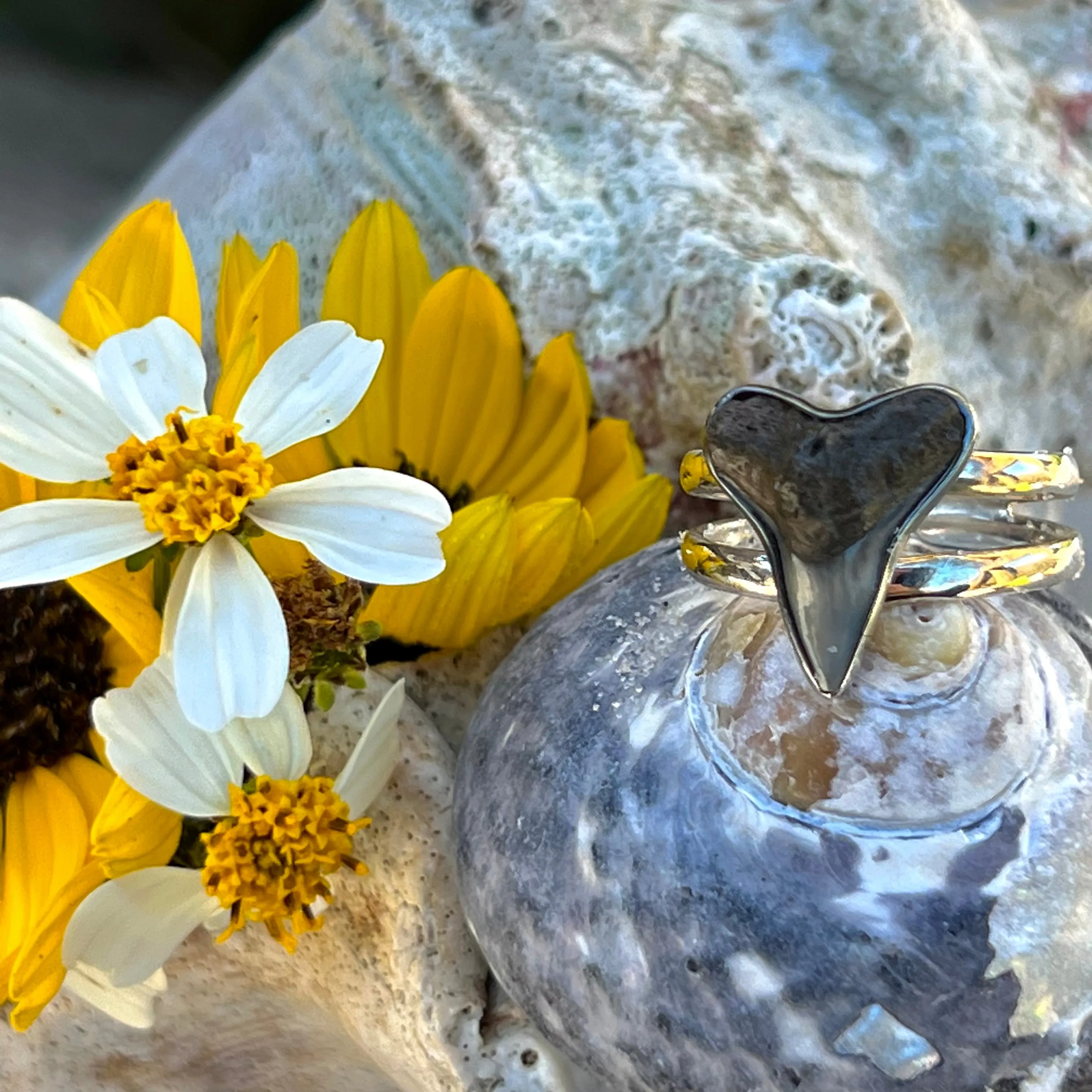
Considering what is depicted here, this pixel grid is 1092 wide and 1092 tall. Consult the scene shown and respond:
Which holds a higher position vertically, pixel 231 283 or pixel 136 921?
pixel 231 283

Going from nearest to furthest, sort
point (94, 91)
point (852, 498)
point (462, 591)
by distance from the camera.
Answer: point (852, 498) → point (462, 591) → point (94, 91)

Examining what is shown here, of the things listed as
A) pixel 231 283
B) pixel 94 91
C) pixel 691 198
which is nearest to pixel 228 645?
pixel 231 283

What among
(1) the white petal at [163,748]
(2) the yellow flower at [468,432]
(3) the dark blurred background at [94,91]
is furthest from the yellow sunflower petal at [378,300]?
(3) the dark blurred background at [94,91]

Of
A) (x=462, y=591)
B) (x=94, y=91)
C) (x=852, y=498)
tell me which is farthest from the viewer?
(x=94, y=91)

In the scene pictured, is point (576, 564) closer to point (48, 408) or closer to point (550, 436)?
point (550, 436)

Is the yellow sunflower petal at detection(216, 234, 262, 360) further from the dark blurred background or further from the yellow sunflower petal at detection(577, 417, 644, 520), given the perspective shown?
the dark blurred background
